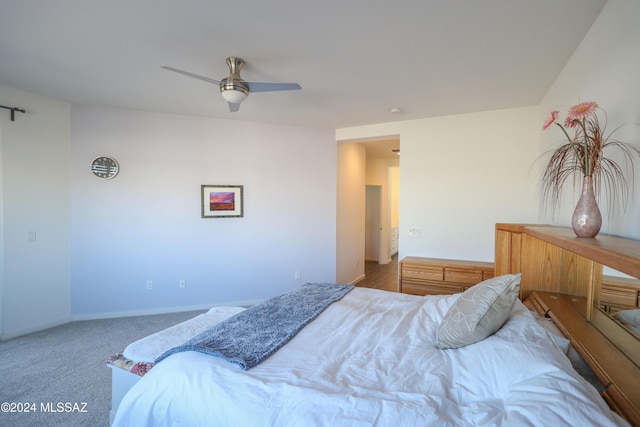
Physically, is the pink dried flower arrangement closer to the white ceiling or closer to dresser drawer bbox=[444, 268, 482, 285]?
the white ceiling

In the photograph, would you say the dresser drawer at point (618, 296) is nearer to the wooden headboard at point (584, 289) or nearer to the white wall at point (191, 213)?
the wooden headboard at point (584, 289)

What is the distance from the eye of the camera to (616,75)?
155 cm

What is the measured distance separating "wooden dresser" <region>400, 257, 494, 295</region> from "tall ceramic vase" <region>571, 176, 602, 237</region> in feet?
6.74

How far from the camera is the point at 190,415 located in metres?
1.18

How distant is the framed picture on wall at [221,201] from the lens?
3957 millimetres

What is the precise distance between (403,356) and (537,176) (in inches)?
121

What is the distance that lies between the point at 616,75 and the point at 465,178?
7.08 ft

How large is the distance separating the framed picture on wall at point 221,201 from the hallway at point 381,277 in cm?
255

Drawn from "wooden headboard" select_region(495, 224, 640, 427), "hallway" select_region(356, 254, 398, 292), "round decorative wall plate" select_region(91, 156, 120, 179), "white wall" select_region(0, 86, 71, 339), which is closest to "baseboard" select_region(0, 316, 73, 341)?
"white wall" select_region(0, 86, 71, 339)

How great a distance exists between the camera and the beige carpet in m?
1.94

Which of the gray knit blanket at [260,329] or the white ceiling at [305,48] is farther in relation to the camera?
the white ceiling at [305,48]

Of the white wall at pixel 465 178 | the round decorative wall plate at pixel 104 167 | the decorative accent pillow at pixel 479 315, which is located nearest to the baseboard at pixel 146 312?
the round decorative wall plate at pixel 104 167

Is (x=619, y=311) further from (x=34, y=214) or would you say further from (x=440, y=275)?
(x=34, y=214)

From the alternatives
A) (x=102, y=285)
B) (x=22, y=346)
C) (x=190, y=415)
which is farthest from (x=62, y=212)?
(x=190, y=415)
